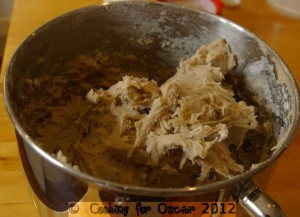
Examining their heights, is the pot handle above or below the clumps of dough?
above

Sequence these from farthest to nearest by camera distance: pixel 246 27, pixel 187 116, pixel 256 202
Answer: pixel 246 27 < pixel 187 116 < pixel 256 202

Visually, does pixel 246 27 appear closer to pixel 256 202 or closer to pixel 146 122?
pixel 146 122

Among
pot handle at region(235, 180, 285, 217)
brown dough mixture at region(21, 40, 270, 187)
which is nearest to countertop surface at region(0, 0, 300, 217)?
brown dough mixture at region(21, 40, 270, 187)

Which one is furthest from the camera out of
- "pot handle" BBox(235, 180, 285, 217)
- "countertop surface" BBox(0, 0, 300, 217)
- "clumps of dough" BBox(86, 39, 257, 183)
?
"countertop surface" BBox(0, 0, 300, 217)

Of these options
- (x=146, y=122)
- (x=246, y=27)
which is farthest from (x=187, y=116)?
(x=246, y=27)

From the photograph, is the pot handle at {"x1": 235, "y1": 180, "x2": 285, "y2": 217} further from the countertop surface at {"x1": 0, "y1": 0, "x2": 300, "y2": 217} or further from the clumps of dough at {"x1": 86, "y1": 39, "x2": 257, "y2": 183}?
the countertop surface at {"x1": 0, "y1": 0, "x2": 300, "y2": 217}

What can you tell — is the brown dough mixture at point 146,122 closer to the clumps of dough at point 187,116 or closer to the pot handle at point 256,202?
the clumps of dough at point 187,116

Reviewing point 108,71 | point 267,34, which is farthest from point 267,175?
point 267,34
